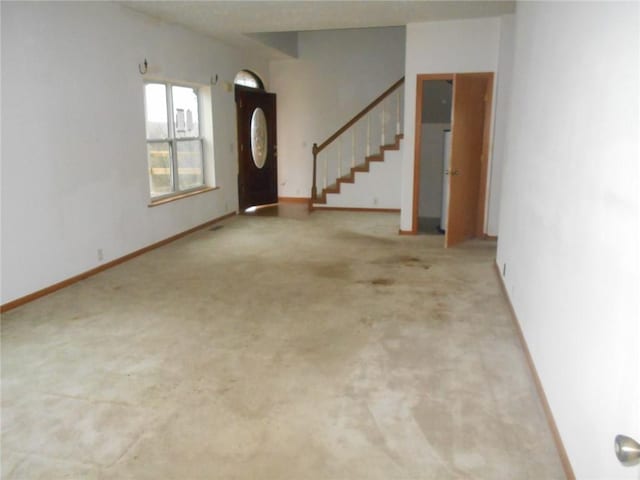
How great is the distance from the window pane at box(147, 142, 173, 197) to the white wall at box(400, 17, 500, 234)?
3.11 meters

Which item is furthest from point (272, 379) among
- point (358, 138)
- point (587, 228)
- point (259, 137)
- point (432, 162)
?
point (358, 138)

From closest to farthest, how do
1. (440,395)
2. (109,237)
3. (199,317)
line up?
(440,395), (199,317), (109,237)

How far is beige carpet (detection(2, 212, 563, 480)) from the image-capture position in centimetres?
228

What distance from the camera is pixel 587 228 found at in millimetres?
2021

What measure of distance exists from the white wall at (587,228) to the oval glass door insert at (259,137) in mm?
6091

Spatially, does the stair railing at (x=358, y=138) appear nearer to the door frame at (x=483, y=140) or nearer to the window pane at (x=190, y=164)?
the door frame at (x=483, y=140)

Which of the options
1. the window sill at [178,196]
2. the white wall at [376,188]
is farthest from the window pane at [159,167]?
the white wall at [376,188]

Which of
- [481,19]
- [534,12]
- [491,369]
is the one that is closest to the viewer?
[491,369]

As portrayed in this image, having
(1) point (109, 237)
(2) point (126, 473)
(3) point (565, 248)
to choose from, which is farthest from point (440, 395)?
(1) point (109, 237)

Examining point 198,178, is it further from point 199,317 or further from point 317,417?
point 317,417

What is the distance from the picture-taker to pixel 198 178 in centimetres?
754

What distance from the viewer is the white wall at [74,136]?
161 inches

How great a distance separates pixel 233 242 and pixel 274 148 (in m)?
3.51

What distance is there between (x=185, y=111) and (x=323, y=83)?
3.22m
